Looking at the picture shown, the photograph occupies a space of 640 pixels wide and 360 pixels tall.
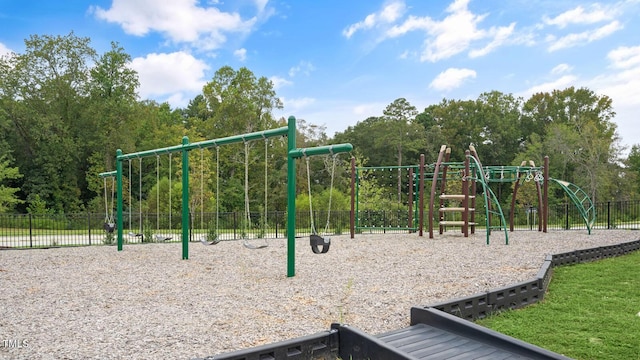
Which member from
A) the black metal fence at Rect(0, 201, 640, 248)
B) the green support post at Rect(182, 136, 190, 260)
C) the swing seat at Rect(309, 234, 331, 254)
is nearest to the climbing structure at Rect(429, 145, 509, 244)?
the black metal fence at Rect(0, 201, 640, 248)

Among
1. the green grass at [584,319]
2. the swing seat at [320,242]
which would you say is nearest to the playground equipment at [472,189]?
the green grass at [584,319]

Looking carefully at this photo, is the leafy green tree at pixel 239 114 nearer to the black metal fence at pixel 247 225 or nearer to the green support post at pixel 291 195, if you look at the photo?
the black metal fence at pixel 247 225

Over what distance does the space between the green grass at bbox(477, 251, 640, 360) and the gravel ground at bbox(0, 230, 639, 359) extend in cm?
79

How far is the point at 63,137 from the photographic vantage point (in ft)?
106

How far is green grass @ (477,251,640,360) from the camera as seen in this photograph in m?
3.66

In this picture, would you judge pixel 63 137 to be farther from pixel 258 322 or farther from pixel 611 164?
pixel 611 164

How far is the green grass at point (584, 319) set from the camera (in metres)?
3.66

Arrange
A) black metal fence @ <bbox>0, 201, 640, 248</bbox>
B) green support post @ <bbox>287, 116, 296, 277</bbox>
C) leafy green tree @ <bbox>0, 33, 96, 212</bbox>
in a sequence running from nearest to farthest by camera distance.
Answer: green support post @ <bbox>287, 116, 296, 277</bbox> → black metal fence @ <bbox>0, 201, 640, 248</bbox> → leafy green tree @ <bbox>0, 33, 96, 212</bbox>

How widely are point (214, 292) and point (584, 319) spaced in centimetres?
420

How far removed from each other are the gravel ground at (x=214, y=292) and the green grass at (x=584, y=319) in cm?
79

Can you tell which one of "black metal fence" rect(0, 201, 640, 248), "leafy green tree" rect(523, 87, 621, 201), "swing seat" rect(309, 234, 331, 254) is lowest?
"black metal fence" rect(0, 201, 640, 248)

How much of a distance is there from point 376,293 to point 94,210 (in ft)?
101

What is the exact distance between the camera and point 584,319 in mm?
4402

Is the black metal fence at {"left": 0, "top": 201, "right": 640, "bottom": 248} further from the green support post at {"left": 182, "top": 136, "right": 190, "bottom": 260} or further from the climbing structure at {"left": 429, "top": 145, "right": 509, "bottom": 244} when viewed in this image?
the green support post at {"left": 182, "top": 136, "right": 190, "bottom": 260}
